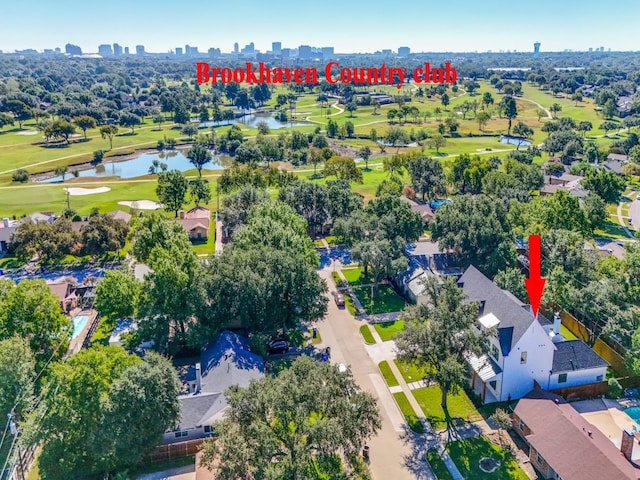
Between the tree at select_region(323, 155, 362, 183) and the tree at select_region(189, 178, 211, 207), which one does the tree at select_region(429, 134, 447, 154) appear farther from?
the tree at select_region(189, 178, 211, 207)

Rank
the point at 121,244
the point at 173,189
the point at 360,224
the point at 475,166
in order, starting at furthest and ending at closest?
1. the point at 475,166
2. the point at 173,189
3. the point at 121,244
4. the point at 360,224

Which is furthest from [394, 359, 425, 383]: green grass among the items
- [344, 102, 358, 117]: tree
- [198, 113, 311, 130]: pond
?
[344, 102, 358, 117]: tree

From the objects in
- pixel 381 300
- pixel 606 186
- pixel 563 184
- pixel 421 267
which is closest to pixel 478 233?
pixel 421 267

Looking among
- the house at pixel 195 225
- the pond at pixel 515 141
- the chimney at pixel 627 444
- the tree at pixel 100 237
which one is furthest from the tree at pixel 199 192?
the pond at pixel 515 141

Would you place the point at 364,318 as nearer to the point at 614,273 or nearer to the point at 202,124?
the point at 614,273

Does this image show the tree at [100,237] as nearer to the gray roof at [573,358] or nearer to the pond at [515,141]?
the gray roof at [573,358]

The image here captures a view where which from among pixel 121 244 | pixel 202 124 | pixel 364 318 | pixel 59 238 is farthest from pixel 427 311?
pixel 202 124
